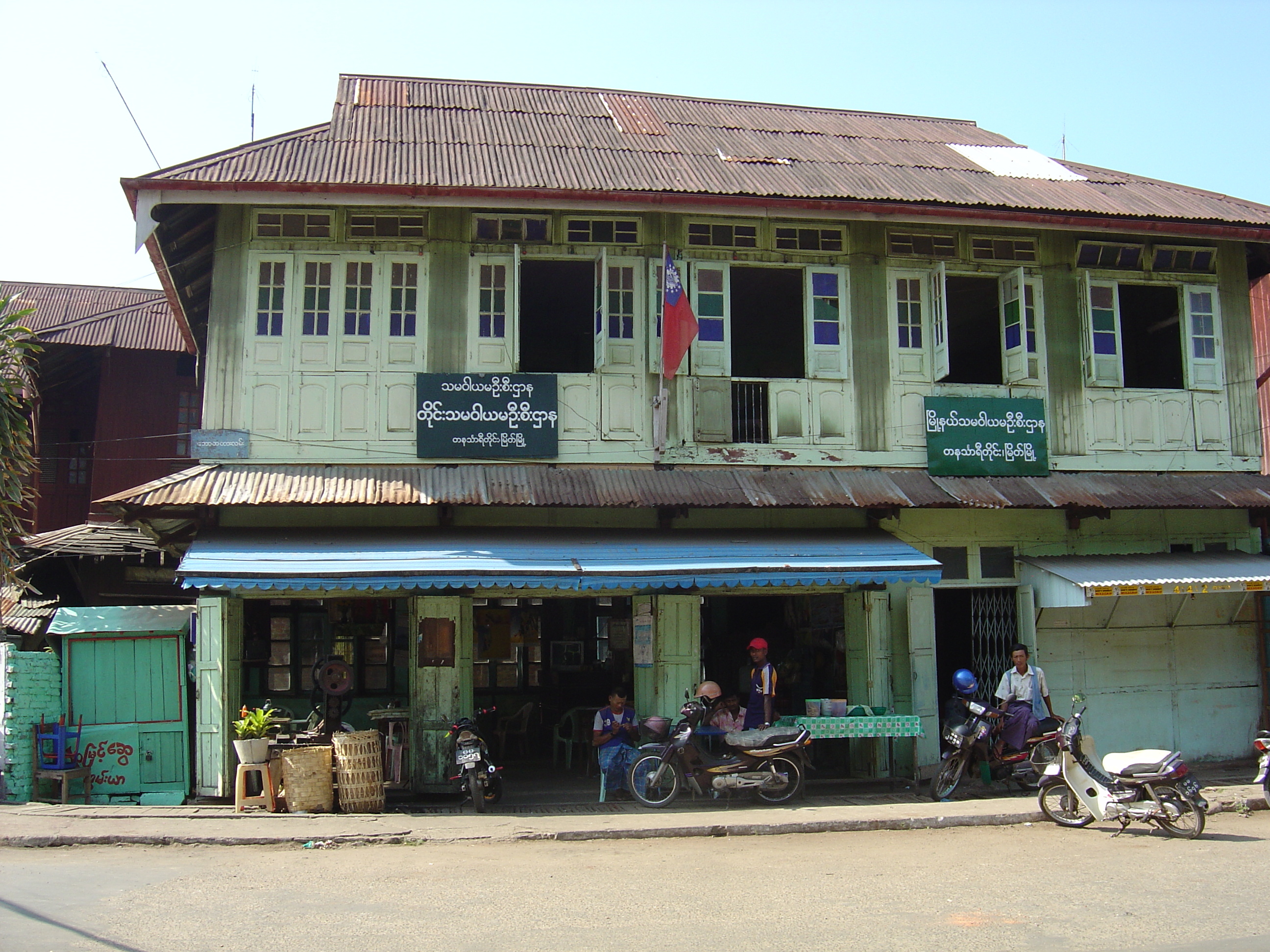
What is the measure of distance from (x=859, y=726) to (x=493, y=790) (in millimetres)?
3821

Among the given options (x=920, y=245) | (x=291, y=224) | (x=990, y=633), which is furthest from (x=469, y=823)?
(x=920, y=245)

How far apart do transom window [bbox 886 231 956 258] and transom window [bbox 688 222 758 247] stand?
5.51 ft

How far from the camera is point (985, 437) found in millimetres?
11867

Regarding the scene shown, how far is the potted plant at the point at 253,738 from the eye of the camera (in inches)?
380

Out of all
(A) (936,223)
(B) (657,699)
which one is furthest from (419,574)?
(A) (936,223)

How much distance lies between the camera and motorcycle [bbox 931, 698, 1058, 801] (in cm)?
1003

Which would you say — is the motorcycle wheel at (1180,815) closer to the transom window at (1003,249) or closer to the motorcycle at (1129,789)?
the motorcycle at (1129,789)

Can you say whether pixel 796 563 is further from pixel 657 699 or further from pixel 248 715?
pixel 248 715

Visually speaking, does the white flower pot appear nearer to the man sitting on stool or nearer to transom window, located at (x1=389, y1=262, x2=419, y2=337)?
the man sitting on stool

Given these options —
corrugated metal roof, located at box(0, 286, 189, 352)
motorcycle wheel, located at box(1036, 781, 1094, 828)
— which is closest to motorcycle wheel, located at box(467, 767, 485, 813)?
motorcycle wheel, located at box(1036, 781, 1094, 828)

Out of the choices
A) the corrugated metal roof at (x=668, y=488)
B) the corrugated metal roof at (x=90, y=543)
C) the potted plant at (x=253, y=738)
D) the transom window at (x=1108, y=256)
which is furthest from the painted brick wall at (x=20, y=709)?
the transom window at (x=1108, y=256)

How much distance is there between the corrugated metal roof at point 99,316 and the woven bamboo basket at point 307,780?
1121cm

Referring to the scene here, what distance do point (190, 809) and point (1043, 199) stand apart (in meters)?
11.6

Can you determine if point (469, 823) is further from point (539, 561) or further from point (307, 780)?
point (539, 561)
